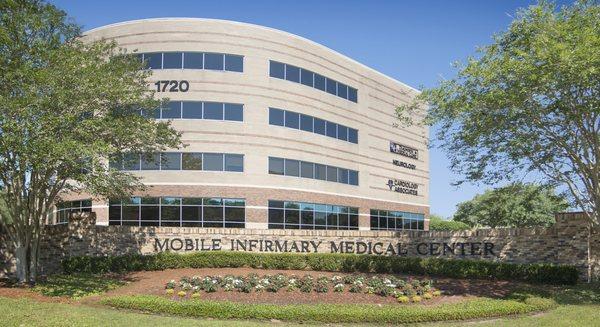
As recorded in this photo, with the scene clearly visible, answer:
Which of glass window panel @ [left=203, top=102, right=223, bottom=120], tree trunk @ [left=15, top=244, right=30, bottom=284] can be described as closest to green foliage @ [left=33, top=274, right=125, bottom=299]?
tree trunk @ [left=15, top=244, right=30, bottom=284]

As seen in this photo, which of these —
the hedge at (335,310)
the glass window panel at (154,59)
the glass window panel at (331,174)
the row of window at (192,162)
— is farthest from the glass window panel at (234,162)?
the hedge at (335,310)

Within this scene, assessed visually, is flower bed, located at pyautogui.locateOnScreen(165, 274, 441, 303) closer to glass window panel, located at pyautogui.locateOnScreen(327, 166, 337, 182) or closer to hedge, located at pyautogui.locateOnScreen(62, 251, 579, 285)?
hedge, located at pyautogui.locateOnScreen(62, 251, 579, 285)

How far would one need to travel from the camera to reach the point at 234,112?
125ft

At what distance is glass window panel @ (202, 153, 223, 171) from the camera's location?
37.2 m

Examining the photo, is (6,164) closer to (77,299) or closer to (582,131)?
(77,299)

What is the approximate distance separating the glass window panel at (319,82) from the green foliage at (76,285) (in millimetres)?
25504

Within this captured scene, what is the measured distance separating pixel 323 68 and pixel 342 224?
41.0 feet

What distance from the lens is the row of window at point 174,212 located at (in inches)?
1441

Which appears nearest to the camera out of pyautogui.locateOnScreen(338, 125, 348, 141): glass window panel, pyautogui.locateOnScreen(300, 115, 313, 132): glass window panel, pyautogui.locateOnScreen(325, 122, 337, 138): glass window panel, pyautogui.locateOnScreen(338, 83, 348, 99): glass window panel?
pyautogui.locateOnScreen(300, 115, 313, 132): glass window panel

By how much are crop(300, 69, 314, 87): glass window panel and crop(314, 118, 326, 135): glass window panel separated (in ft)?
9.23

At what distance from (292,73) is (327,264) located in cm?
2026

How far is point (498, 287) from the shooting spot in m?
20.3

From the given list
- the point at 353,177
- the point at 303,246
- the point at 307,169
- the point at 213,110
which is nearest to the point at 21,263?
the point at 303,246

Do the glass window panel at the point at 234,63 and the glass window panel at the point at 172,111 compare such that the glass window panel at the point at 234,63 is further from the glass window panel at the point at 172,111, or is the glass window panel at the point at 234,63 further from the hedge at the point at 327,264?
the hedge at the point at 327,264
